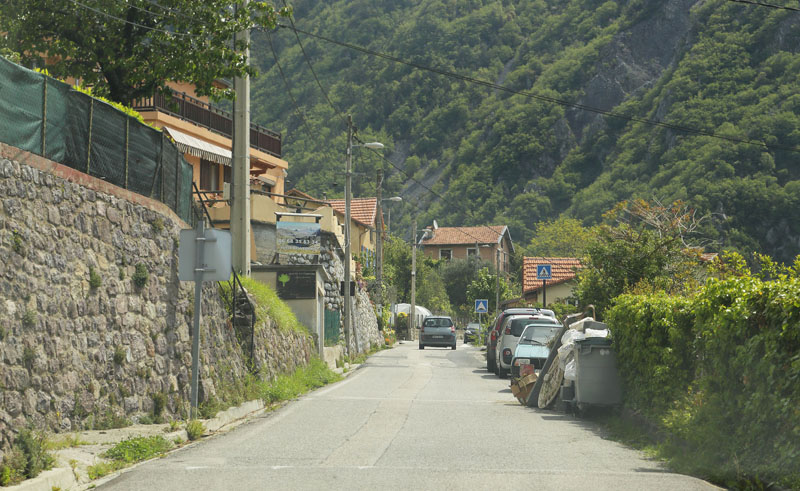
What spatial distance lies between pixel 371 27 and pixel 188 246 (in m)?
118

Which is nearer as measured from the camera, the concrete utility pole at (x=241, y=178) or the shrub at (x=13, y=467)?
the shrub at (x=13, y=467)

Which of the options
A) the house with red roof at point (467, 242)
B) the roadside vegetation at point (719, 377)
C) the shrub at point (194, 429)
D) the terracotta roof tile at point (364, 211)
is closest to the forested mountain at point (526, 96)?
the house with red roof at point (467, 242)

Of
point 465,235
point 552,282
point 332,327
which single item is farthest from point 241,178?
point 465,235

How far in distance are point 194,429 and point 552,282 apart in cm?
3823

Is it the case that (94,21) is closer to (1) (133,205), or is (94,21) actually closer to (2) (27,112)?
(1) (133,205)

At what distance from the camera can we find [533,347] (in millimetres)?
22938

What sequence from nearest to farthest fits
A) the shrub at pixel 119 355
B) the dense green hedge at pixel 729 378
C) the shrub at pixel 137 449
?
the dense green hedge at pixel 729 378, the shrub at pixel 137 449, the shrub at pixel 119 355

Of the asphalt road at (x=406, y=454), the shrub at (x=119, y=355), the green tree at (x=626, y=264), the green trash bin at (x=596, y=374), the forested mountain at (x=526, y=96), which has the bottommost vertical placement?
the asphalt road at (x=406, y=454)

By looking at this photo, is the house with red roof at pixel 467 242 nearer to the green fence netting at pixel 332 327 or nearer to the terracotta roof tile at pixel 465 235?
the terracotta roof tile at pixel 465 235

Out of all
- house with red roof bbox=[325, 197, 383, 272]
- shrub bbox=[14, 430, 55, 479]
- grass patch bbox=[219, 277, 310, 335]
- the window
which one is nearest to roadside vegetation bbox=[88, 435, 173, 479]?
shrub bbox=[14, 430, 55, 479]

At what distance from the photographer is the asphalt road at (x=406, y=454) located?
846 centimetres

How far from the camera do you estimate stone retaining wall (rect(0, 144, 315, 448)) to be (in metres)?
9.94

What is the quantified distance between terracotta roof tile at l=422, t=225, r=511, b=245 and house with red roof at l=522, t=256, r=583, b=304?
51758 millimetres

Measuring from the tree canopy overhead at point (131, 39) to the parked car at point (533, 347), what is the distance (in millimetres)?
9373
